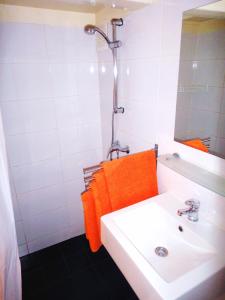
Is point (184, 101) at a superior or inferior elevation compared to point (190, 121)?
superior

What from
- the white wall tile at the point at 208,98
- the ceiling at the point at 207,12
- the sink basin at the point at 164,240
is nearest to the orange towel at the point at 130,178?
the sink basin at the point at 164,240

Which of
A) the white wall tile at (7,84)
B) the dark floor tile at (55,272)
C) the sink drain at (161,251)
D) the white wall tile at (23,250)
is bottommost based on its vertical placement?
the dark floor tile at (55,272)

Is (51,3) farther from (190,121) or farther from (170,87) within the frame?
(190,121)

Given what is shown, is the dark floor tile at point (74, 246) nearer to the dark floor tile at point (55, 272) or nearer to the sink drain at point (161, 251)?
the dark floor tile at point (55, 272)

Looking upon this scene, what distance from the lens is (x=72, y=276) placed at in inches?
69.8

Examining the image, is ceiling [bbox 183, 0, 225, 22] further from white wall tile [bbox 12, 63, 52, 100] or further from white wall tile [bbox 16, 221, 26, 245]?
white wall tile [bbox 16, 221, 26, 245]

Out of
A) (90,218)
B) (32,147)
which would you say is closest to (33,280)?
(90,218)

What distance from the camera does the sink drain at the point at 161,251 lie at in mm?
979

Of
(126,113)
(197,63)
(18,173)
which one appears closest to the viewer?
(197,63)

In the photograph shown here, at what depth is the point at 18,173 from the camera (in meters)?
1.78

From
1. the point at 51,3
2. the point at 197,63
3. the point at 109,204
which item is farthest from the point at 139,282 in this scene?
the point at 51,3

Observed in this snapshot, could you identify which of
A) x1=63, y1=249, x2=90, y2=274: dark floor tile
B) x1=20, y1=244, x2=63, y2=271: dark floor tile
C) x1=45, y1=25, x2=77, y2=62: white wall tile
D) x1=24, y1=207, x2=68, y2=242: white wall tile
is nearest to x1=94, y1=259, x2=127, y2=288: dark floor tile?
x1=63, y1=249, x2=90, y2=274: dark floor tile

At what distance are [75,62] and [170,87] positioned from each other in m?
0.97

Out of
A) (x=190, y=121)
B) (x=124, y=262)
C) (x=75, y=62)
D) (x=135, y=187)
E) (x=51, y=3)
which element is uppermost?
(x=51, y=3)
